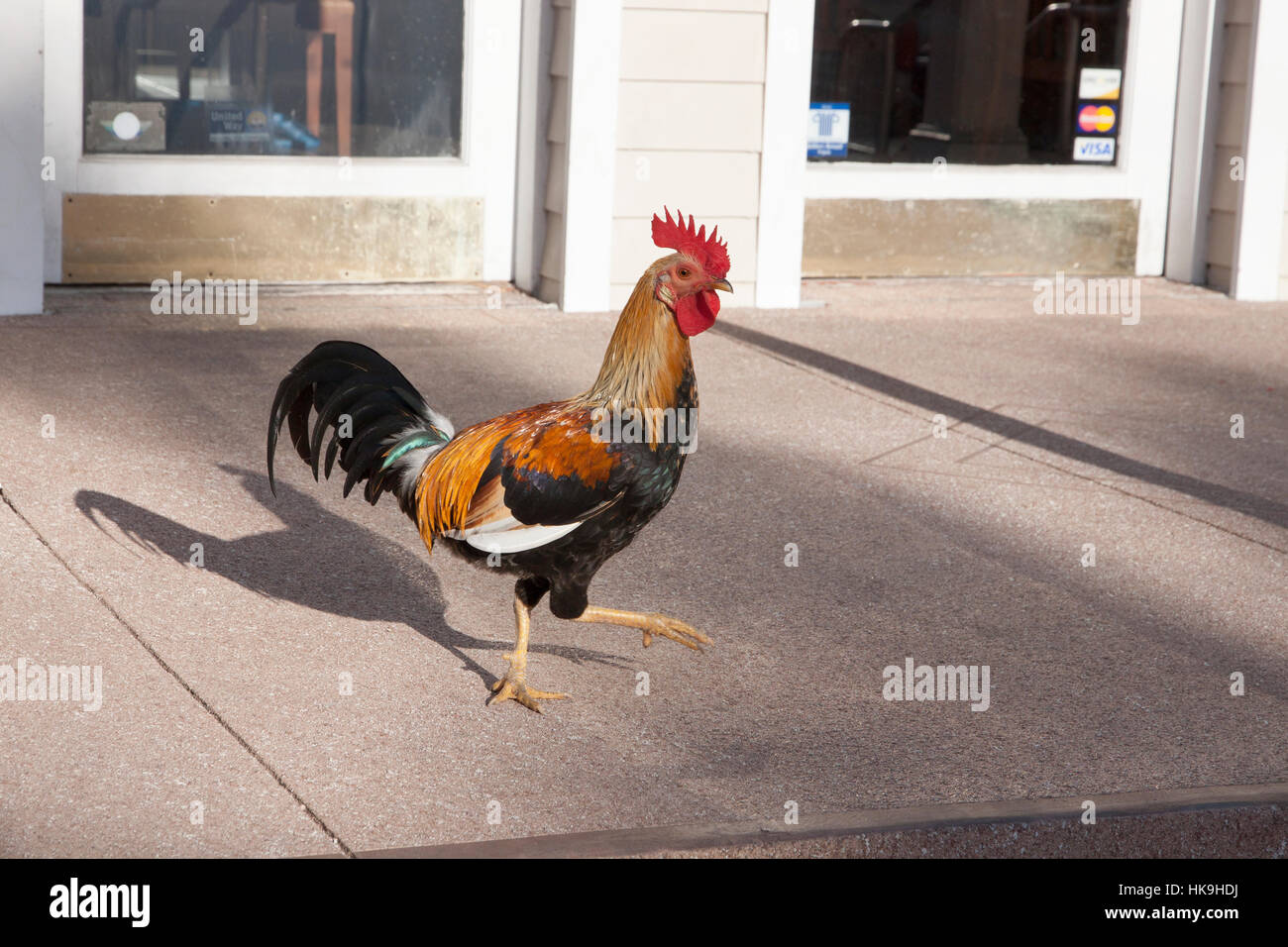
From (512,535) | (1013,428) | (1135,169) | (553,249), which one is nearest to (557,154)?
(553,249)

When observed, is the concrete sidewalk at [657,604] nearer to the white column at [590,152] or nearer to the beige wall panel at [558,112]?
the white column at [590,152]

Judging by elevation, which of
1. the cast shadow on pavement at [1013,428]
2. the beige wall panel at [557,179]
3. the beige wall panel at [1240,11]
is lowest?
the cast shadow on pavement at [1013,428]

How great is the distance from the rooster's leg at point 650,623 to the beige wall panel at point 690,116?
533cm

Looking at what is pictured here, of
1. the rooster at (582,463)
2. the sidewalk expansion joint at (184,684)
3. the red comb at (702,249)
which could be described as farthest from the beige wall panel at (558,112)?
the red comb at (702,249)

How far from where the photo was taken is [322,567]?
5.62m

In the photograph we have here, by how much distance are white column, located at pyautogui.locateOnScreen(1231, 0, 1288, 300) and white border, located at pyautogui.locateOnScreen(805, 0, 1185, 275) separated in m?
0.68

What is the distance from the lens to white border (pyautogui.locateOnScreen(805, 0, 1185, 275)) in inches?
439

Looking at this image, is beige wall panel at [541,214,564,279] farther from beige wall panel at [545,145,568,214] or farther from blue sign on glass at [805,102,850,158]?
blue sign on glass at [805,102,850,158]

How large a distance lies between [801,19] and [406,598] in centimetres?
585

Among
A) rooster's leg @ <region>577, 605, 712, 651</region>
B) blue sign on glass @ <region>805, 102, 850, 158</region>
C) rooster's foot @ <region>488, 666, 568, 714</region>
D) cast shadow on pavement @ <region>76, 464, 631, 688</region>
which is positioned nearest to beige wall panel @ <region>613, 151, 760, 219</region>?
blue sign on glass @ <region>805, 102, 850, 158</region>

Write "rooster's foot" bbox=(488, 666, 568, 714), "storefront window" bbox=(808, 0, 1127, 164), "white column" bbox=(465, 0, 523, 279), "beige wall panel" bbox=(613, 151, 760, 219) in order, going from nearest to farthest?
1. "rooster's foot" bbox=(488, 666, 568, 714)
2. "beige wall panel" bbox=(613, 151, 760, 219)
3. "white column" bbox=(465, 0, 523, 279)
4. "storefront window" bbox=(808, 0, 1127, 164)

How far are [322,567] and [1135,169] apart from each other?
26.0 feet

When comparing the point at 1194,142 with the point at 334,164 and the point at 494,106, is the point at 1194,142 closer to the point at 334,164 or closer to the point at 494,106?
the point at 494,106

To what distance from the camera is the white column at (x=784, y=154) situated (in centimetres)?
992
